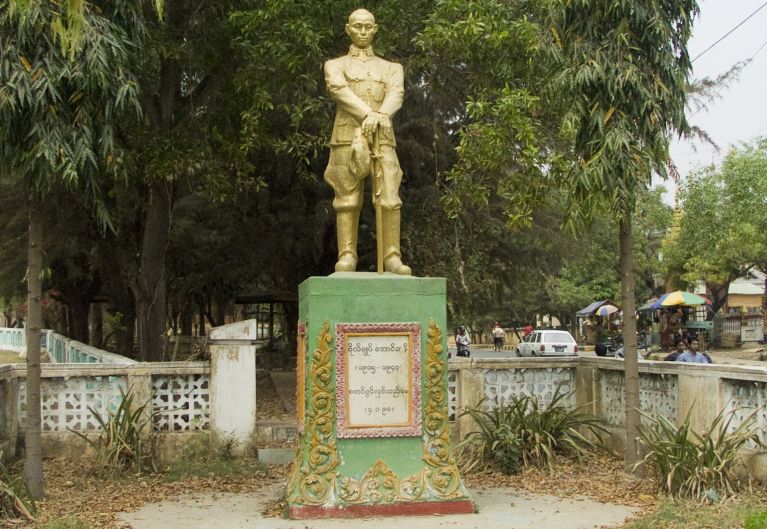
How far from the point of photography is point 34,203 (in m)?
8.63

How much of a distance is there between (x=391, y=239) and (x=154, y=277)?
784 cm

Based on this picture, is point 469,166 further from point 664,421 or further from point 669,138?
point 664,421

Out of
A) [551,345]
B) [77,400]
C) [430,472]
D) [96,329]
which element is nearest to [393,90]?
[430,472]

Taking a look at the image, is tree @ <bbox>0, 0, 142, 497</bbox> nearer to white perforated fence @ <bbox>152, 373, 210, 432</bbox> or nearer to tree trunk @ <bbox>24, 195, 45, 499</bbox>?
tree trunk @ <bbox>24, 195, 45, 499</bbox>

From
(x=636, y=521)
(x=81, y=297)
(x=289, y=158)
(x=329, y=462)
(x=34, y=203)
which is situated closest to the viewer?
(x=636, y=521)

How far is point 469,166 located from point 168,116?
209 inches

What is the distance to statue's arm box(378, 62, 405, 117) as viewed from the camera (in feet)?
28.7

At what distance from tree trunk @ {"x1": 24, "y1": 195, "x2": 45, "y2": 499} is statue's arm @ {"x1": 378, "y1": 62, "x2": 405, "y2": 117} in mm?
3428

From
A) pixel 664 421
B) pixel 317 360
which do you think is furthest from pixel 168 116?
pixel 664 421

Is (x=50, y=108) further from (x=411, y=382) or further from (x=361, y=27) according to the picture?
(x=411, y=382)

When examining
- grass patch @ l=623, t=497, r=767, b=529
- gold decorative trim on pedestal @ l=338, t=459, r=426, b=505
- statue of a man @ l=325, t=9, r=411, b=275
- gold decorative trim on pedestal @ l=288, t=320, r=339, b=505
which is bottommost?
grass patch @ l=623, t=497, r=767, b=529

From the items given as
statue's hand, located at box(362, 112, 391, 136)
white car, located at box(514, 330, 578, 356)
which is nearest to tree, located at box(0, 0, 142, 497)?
statue's hand, located at box(362, 112, 391, 136)

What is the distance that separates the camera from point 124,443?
31.9ft

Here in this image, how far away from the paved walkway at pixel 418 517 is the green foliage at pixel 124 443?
1.13 meters
